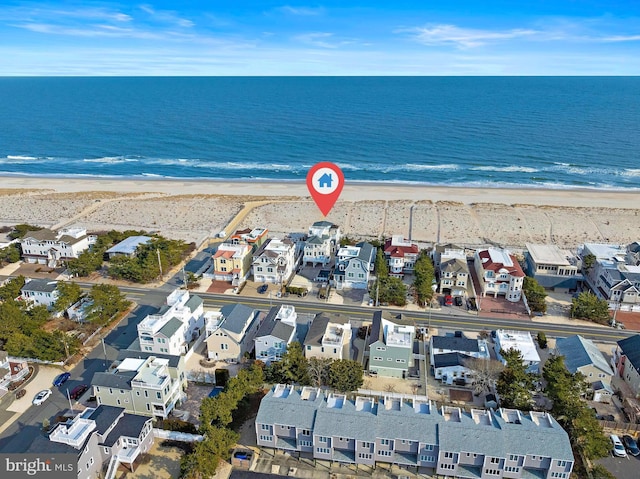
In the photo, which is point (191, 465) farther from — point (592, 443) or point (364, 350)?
point (592, 443)

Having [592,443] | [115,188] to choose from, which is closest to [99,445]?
[592,443]

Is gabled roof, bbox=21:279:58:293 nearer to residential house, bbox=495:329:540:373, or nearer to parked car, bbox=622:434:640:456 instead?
residential house, bbox=495:329:540:373

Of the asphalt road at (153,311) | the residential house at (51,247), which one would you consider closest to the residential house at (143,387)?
the asphalt road at (153,311)

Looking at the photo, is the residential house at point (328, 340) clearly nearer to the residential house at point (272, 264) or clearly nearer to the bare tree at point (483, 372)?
the bare tree at point (483, 372)

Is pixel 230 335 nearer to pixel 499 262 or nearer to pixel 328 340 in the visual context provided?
pixel 328 340

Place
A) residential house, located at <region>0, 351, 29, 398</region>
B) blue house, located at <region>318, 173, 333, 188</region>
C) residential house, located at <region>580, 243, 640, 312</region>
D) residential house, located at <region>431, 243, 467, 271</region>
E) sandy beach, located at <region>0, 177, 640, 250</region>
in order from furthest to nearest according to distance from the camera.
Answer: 1. sandy beach, located at <region>0, 177, 640, 250</region>
2. residential house, located at <region>431, 243, 467, 271</region>
3. blue house, located at <region>318, 173, 333, 188</region>
4. residential house, located at <region>580, 243, 640, 312</region>
5. residential house, located at <region>0, 351, 29, 398</region>

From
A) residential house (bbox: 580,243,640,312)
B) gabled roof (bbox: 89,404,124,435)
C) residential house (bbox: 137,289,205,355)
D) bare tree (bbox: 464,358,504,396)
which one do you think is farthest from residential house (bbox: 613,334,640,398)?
gabled roof (bbox: 89,404,124,435)
